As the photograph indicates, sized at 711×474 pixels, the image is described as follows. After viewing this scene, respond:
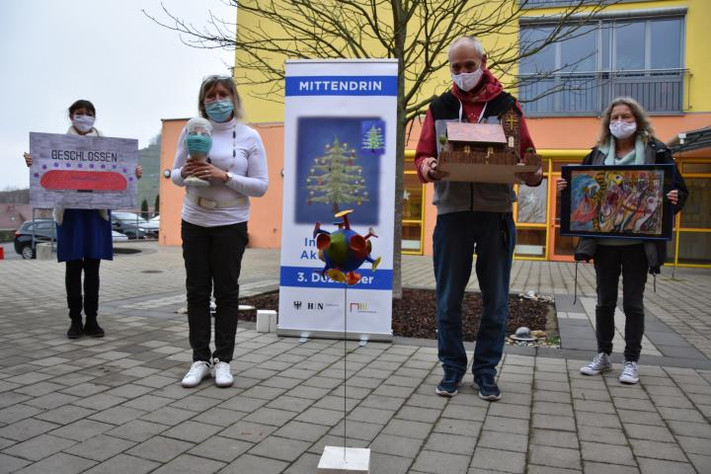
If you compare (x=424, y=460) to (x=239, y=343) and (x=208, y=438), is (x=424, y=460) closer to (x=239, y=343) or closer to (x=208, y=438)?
(x=208, y=438)

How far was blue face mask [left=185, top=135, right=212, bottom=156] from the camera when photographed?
11.7ft

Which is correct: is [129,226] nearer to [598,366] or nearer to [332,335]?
[332,335]

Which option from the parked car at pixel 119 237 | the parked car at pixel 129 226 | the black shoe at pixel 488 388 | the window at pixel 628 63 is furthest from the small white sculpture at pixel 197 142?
the parked car at pixel 129 226

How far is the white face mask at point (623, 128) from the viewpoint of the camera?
13.4 ft

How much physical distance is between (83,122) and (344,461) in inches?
164

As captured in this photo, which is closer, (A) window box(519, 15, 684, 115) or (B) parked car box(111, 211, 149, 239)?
(A) window box(519, 15, 684, 115)

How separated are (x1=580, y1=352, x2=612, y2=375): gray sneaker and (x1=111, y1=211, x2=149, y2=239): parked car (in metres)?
27.5

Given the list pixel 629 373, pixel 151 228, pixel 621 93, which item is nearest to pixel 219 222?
pixel 629 373

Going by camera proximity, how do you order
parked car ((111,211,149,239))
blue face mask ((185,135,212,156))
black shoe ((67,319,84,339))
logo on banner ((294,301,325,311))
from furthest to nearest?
parked car ((111,211,149,239))
logo on banner ((294,301,325,311))
black shoe ((67,319,84,339))
blue face mask ((185,135,212,156))

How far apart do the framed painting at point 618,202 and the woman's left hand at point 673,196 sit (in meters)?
0.04

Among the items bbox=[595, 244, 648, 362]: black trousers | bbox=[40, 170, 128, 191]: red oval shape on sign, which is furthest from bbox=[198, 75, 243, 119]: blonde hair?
bbox=[595, 244, 648, 362]: black trousers

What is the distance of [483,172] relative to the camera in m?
3.22

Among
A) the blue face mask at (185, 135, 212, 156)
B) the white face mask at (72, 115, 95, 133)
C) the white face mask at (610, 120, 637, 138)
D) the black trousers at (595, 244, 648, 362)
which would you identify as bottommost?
the black trousers at (595, 244, 648, 362)

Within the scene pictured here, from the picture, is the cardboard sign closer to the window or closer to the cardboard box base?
the cardboard box base
